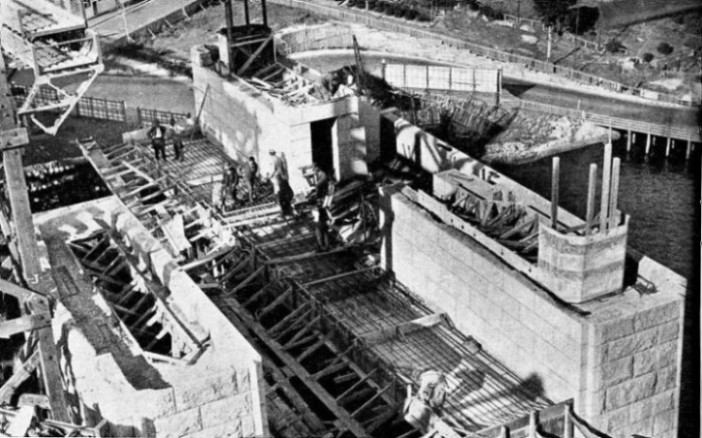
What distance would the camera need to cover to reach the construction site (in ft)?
68.6

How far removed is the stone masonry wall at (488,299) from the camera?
86.0 ft

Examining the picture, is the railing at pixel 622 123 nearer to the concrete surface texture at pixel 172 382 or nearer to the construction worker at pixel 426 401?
the construction worker at pixel 426 401

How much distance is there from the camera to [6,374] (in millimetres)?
27719

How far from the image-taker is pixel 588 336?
25.1 m

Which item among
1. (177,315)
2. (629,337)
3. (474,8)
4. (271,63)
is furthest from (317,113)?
(474,8)

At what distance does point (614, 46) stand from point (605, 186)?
152 ft

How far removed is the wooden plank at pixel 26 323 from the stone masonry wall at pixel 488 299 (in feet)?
40.5

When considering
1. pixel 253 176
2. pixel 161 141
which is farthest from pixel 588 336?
pixel 161 141

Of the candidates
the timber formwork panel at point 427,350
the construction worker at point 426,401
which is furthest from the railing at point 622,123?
the construction worker at point 426,401

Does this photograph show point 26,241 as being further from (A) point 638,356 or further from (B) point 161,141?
(B) point 161,141

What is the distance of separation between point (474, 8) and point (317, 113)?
3478cm

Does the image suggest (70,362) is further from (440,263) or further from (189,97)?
(189,97)

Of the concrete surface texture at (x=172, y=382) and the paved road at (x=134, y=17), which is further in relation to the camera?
the paved road at (x=134, y=17)

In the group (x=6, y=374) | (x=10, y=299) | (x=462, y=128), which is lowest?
(x=462, y=128)
